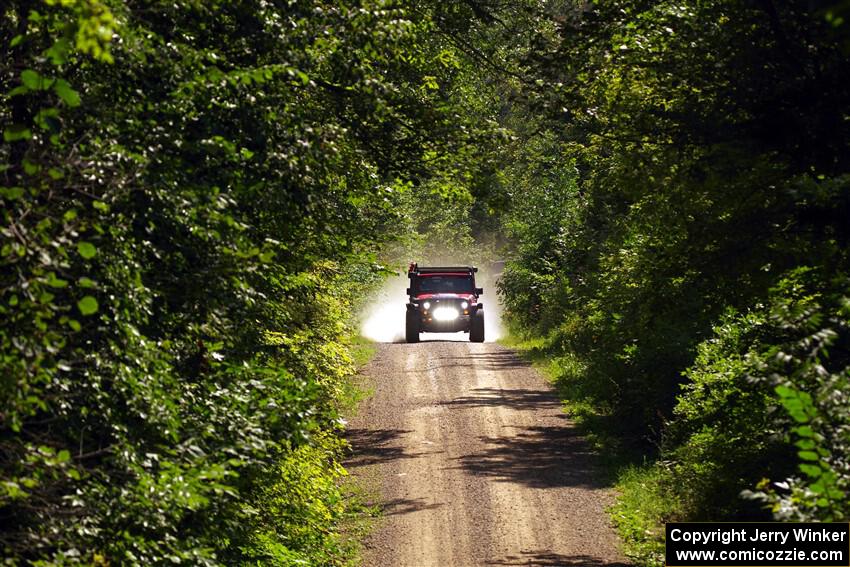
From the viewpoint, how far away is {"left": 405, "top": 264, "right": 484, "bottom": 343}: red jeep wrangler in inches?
1352

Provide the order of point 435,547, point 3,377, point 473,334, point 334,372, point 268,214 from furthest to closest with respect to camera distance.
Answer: point 473,334
point 334,372
point 435,547
point 268,214
point 3,377

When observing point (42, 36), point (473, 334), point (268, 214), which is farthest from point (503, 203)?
point (473, 334)

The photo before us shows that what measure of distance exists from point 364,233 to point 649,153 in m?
3.62

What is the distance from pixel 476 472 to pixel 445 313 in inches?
673

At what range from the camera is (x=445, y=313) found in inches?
1366

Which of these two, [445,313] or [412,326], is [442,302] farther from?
[412,326]

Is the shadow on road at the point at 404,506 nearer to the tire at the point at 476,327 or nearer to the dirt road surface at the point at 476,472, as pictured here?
the dirt road surface at the point at 476,472

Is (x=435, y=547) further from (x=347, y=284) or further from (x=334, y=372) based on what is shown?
(x=347, y=284)

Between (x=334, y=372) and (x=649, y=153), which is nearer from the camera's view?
(x=649, y=153)

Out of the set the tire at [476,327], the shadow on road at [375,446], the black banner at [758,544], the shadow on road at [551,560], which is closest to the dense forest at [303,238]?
the black banner at [758,544]

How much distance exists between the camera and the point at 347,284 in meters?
24.0

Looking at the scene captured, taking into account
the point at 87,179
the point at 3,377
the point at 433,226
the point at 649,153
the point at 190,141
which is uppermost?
the point at 433,226

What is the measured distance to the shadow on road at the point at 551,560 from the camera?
42.2 ft

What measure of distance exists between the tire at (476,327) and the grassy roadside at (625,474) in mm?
7112
